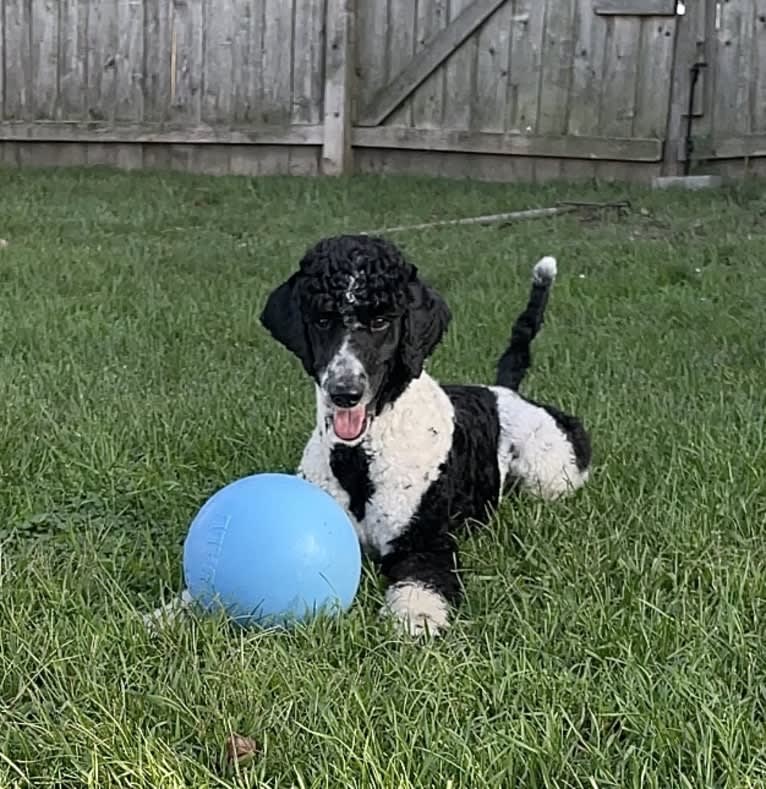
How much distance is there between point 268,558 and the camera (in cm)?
272

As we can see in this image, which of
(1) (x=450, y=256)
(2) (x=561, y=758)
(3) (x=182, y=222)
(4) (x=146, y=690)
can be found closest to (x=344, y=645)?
(4) (x=146, y=690)

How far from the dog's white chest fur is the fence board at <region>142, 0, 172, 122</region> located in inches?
317

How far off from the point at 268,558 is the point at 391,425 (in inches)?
29.2

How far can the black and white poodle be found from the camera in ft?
10.1

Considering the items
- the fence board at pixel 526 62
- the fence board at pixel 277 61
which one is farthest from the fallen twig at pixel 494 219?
the fence board at pixel 277 61

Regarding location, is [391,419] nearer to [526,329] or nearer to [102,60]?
[526,329]

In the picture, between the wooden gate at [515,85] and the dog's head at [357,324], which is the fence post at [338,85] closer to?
the wooden gate at [515,85]

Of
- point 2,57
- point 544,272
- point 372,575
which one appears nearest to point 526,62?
point 2,57

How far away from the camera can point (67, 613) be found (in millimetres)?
2836

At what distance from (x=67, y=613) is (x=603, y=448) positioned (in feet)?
6.72

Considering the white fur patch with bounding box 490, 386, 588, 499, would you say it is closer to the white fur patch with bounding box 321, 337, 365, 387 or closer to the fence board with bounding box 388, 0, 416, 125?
the white fur patch with bounding box 321, 337, 365, 387

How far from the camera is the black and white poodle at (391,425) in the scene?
3.07m

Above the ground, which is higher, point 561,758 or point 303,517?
point 303,517

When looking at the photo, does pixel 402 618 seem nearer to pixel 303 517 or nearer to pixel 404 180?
pixel 303 517
